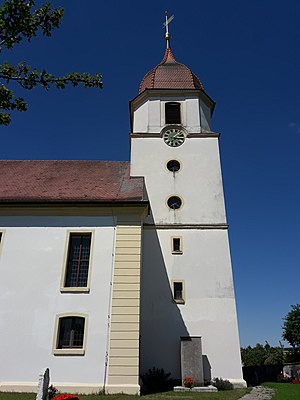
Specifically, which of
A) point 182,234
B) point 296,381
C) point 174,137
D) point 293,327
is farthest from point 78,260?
point 293,327

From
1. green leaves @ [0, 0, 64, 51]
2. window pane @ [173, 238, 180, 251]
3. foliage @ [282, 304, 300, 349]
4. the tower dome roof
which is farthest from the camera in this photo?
foliage @ [282, 304, 300, 349]

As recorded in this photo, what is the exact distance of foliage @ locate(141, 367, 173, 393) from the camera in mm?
13547

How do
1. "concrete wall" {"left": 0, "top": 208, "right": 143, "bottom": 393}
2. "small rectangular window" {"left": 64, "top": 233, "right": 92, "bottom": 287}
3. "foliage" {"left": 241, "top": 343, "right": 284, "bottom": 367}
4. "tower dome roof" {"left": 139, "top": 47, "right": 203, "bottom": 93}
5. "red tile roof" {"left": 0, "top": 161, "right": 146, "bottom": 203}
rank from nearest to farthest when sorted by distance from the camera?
1. "concrete wall" {"left": 0, "top": 208, "right": 143, "bottom": 393}
2. "small rectangular window" {"left": 64, "top": 233, "right": 92, "bottom": 287}
3. "red tile roof" {"left": 0, "top": 161, "right": 146, "bottom": 203}
4. "tower dome roof" {"left": 139, "top": 47, "right": 203, "bottom": 93}
5. "foliage" {"left": 241, "top": 343, "right": 284, "bottom": 367}

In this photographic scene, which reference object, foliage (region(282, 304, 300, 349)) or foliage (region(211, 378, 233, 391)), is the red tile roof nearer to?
foliage (region(211, 378, 233, 391))

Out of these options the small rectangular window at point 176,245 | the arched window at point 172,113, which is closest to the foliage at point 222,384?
the small rectangular window at point 176,245

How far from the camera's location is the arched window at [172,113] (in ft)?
69.7

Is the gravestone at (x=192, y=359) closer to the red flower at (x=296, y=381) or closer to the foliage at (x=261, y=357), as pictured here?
the red flower at (x=296, y=381)

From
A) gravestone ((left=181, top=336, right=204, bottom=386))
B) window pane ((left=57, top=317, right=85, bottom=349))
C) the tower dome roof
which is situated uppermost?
the tower dome roof

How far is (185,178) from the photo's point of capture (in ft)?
63.2

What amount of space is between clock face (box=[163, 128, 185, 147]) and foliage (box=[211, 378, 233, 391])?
507 inches

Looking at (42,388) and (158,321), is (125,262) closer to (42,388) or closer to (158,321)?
(158,321)

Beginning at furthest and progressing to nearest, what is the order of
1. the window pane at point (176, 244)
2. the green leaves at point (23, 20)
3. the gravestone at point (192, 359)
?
the window pane at point (176, 244) < the gravestone at point (192, 359) < the green leaves at point (23, 20)

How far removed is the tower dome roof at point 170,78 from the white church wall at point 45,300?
12.5m

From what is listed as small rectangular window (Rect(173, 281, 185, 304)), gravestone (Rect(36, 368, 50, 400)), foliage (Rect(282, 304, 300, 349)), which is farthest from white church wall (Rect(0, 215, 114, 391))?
foliage (Rect(282, 304, 300, 349))
